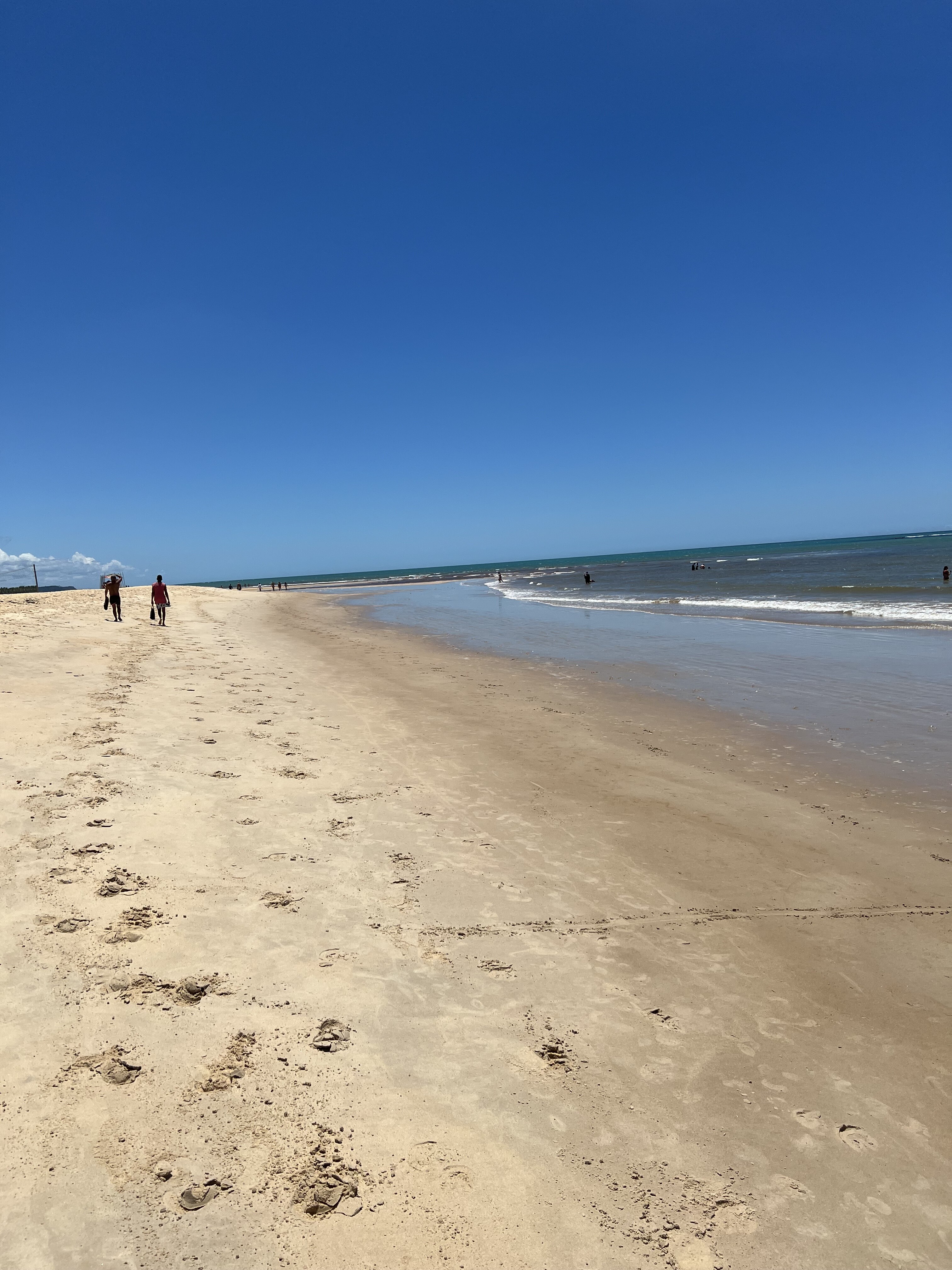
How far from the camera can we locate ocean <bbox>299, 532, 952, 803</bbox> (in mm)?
9203

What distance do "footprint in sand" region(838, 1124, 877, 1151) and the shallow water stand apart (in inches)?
199

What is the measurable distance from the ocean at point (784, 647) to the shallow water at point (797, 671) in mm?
43

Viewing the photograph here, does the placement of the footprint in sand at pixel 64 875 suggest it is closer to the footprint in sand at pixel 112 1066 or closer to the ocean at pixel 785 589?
the footprint in sand at pixel 112 1066

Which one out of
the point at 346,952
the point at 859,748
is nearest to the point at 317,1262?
the point at 346,952

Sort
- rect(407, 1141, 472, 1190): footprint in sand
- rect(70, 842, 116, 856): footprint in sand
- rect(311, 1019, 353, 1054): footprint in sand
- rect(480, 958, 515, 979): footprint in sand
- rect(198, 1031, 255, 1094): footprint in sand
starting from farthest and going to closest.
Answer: rect(70, 842, 116, 856): footprint in sand < rect(480, 958, 515, 979): footprint in sand < rect(311, 1019, 353, 1054): footprint in sand < rect(198, 1031, 255, 1094): footprint in sand < rect(407, 1141, 472, 1190): footprint in sand

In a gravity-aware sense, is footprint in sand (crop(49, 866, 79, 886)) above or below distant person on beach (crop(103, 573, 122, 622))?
below

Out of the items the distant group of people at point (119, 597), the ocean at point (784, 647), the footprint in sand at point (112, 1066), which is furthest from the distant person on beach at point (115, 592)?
the footprint in sand at point (112, 1066)

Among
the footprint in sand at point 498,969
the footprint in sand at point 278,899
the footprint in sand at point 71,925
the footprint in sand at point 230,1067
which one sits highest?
the footprint in sand at point 71,925

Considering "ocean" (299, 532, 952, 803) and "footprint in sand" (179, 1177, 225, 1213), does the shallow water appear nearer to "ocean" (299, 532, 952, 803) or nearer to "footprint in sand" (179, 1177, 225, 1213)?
"ocean" (299, 532, 952, 803)

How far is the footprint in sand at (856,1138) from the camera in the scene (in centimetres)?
294

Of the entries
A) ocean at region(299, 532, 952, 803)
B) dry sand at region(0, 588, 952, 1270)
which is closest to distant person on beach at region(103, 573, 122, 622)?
ocean at region(299, 532, 952, 803)

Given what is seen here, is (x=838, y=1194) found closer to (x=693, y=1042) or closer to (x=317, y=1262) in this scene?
(x=693, y=1042)

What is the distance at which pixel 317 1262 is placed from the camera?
2.36m

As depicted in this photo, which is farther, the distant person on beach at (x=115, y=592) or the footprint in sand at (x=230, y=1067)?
the distant person on beach at (x=115, y=592)
